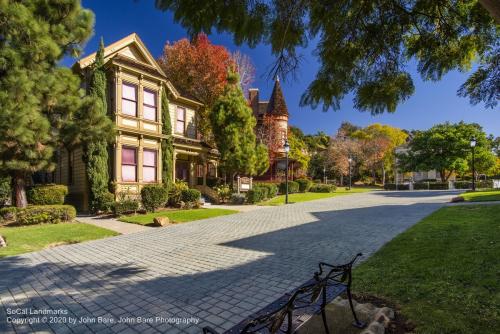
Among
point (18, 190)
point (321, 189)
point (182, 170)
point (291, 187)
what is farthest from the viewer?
point (321, 189)

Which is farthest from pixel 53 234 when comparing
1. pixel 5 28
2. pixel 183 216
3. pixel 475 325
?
pixel 475 325

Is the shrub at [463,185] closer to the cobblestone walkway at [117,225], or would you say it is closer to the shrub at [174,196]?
the shrub at [174,196]

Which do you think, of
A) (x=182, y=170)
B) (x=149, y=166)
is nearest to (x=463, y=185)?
(x=182, y=170)

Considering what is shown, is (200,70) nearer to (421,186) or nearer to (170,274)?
(170,274)

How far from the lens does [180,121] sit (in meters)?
21.6

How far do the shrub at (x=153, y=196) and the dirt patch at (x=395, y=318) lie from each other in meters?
12.9

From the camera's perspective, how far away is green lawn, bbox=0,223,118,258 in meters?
8.15

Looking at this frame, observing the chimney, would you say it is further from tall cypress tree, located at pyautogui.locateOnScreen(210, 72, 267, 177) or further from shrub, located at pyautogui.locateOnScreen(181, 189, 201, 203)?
shrub, located at pyautogui.locateOnScreen(181, 189, 201, 203)

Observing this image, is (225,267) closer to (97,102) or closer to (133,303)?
(133,303)

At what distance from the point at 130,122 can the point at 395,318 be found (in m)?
16.5

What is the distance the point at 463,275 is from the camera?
470cm

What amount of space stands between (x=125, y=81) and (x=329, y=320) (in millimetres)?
16829

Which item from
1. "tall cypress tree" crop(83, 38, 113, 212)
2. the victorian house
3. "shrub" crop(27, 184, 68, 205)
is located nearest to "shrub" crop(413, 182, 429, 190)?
the victorian house

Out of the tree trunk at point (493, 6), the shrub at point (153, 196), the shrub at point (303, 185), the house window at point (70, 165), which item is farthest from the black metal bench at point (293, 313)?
the shrub at point (303, 185)
